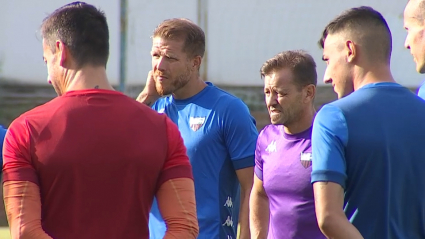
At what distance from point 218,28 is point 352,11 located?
710 cm

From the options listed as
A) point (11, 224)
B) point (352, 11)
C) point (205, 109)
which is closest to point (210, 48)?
point (205, 109)

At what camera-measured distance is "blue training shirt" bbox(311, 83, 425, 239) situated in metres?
2.59

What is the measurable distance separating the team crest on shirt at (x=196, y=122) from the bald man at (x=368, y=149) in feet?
4.04

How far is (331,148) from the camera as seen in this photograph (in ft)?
8.48

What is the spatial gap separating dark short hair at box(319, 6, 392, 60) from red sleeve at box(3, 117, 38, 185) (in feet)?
4.21

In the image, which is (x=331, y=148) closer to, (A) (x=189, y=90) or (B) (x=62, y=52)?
(B) (x=62, y=52)

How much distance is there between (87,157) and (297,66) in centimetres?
186

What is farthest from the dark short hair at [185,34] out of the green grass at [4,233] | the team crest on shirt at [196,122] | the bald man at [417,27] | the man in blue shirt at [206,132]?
the green grass at [4,233]

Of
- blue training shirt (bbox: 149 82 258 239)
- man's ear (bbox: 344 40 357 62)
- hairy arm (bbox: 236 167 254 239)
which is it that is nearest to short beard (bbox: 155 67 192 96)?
blue training shirt (bbox: 149 82 258 239)

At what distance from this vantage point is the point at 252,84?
9.69 metres

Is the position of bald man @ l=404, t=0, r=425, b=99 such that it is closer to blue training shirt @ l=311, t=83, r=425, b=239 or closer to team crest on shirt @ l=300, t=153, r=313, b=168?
blue training shirt @ l=311, t=83, r=425, b=239

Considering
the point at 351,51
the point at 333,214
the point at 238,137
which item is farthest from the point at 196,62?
the point at 333,214

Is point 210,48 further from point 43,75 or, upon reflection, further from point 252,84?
point 43,75

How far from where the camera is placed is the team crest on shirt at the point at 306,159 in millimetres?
3611
